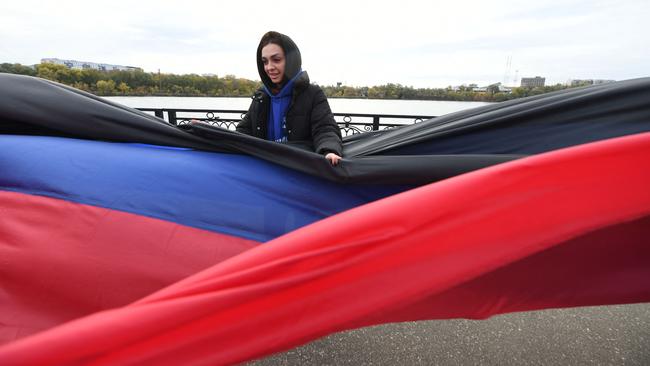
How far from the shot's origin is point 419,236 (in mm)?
813

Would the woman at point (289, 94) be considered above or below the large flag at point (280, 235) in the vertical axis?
above

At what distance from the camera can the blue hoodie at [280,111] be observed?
198 cm

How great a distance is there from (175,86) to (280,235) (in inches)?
217

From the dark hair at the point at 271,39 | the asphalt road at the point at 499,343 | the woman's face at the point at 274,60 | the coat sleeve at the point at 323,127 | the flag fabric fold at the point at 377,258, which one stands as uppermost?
the dark hair at the point at 271,39

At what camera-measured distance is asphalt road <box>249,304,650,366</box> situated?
168 centimetres

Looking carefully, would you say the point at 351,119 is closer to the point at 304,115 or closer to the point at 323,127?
the point at 304,115

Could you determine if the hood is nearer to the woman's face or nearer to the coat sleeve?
the woman's face

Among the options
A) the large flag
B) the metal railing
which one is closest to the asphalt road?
the large flag

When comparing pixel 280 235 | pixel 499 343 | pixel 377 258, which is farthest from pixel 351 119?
pixel 377 258

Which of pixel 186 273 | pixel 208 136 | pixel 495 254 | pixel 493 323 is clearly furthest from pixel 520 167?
pixel 493 323

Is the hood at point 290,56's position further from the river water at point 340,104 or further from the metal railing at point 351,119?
the river water at point 340,104

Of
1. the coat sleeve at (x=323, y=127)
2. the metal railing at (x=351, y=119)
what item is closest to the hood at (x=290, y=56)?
the coat sleeve at (x=323, y=127)

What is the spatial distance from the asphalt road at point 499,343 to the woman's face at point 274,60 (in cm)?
149

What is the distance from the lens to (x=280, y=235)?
1219 mm
